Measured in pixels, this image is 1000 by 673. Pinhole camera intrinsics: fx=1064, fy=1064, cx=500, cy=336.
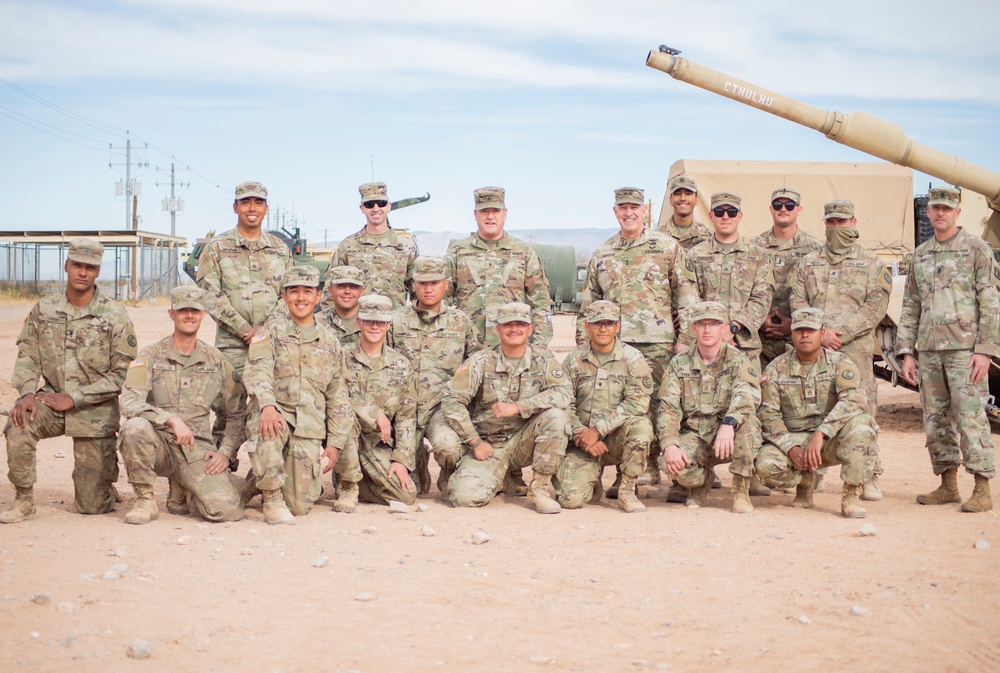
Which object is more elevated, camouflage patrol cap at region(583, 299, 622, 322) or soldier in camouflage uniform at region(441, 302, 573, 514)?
camouflage patrol cap at region(583, 299, 622, 322)

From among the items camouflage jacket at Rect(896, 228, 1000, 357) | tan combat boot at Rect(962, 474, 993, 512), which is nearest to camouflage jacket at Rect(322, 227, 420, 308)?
camouflage jacket at Rect(896, 228, 1000, 357)

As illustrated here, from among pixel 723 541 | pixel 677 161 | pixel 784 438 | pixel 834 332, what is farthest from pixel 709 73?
pixel 723 541

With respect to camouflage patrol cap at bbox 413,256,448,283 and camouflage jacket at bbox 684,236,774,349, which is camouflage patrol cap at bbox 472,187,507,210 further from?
camouflage jacket at bbox 684,236,774,349

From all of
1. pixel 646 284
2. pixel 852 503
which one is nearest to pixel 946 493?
pixel 852 503

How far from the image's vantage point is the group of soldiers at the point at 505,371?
20.0 ft

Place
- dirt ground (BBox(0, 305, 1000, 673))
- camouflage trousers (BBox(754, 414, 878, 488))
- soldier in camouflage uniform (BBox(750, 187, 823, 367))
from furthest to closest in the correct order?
soldier in camouflage uniform (BBox(750, 187, 823, 367))
camouflage trousers (BBox(754, 414, 878, 488))
dirt ground (BBox(0, 305, 1000, 673))

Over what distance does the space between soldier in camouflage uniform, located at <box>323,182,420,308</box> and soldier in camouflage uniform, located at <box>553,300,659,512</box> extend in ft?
4.76

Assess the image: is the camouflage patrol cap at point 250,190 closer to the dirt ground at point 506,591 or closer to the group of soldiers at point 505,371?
the group of soldiers at point 505,371

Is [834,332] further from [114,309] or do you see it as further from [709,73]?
[114,309]

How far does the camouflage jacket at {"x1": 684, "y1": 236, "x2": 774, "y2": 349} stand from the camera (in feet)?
23.0

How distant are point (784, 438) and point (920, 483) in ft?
5.45

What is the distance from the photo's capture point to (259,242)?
6.94 meters

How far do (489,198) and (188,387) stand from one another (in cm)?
234

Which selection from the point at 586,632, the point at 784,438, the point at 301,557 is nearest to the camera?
the point at 586,632
